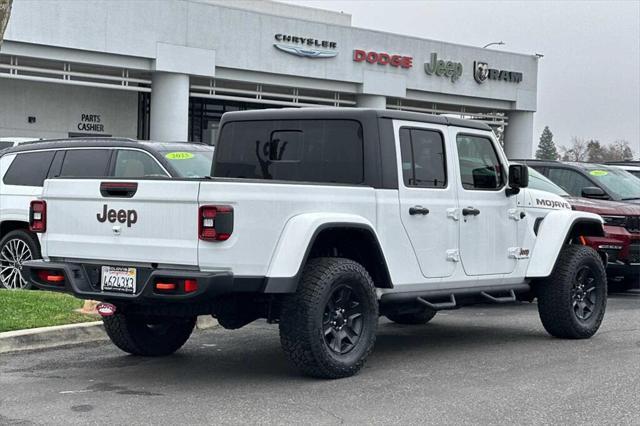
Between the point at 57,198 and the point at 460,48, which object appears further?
the point at 460,48

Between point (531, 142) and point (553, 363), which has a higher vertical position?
point (531, 142)

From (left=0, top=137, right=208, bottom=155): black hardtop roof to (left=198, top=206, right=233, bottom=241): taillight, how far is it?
459cm

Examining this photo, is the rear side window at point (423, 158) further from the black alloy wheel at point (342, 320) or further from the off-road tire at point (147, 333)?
the off-road tire at point (147, 333)

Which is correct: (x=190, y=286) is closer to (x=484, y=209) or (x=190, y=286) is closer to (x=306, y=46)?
(x=484, y=209)

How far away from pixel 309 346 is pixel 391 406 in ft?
2.52

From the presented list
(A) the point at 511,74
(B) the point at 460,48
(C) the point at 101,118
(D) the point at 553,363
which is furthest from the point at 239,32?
(D) the point at 553,363

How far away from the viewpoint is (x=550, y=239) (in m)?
9.49

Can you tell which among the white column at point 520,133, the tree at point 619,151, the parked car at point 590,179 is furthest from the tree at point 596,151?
the parked car at point 590,179

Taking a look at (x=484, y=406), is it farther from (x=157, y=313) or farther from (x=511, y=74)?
(x=511, y=74)

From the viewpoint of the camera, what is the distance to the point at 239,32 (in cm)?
3138

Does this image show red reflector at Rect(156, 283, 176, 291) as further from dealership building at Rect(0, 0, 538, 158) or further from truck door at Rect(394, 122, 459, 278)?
dealership building at Rect(0, 0, 538, 158)

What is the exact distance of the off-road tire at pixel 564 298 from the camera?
940 centimetres

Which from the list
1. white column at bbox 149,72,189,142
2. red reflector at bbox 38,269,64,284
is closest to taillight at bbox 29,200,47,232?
red reflector at bbox 38,269,64,284

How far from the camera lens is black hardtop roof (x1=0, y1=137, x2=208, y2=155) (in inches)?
444
